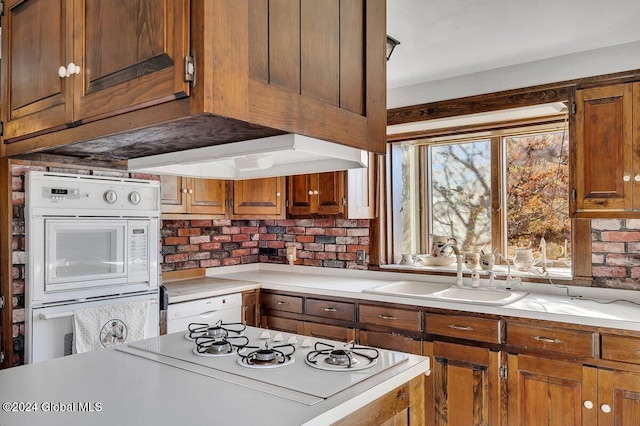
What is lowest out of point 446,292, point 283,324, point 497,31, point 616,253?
point 283,324

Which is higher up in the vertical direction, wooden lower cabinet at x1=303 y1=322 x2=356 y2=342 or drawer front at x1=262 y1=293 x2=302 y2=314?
drawer front at x1=262 y1=293 x2=302 y2=314

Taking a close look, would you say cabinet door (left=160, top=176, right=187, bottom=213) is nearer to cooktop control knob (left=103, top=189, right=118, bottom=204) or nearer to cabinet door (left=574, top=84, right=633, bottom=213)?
cooktop control knob (left=103, top=189, right=118, bottom=204)

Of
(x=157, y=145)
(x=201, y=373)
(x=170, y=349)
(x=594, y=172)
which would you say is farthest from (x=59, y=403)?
(x=594, y=172)

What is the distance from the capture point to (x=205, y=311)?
326cm

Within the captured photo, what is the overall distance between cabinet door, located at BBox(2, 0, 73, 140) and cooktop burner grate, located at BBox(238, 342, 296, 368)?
0.92 m

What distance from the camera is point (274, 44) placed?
97 centimetres

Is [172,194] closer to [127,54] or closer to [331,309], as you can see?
[331,309]

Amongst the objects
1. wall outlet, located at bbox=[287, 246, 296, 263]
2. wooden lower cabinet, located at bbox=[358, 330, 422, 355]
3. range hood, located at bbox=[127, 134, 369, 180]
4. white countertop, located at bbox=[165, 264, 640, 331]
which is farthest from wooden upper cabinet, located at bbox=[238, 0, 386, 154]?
wall outlet, located at bbox=[287, 246, 296, 263]

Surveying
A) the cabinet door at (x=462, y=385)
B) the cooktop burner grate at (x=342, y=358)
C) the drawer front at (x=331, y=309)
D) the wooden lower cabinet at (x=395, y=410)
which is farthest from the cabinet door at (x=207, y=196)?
the wooden lower cabinet at (x=395, y=410)

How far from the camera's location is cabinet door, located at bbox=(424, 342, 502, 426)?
8.69 feet

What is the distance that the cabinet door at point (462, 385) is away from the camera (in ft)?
8.69

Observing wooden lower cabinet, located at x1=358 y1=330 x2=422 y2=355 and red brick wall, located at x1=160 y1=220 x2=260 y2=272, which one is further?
red brick wall, located at x1=160 y1=220 x2=260 y2=272

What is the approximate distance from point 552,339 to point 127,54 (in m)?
2.41

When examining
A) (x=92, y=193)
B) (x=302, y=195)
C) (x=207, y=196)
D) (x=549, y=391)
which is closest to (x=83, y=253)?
(x=92, y=193)
